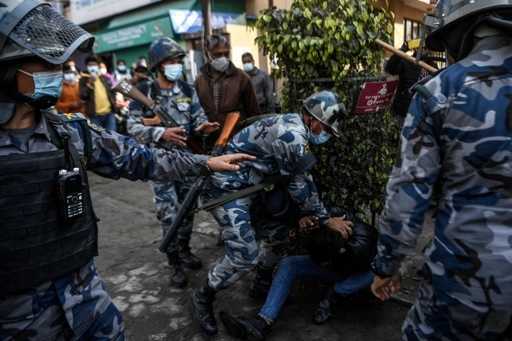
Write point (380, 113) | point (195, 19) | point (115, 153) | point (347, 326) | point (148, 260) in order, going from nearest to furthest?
point (115, 153)
point (347, 326)
point (380, 113)
point (148, 260)
point (195, 19)

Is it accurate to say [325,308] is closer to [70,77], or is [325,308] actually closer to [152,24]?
[70,77]

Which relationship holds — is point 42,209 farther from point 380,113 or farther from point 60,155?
point 380,113

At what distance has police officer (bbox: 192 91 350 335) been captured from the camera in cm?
259

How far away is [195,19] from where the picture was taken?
→ 13.6m

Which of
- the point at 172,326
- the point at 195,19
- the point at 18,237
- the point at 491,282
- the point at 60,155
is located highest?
the point at 195,19

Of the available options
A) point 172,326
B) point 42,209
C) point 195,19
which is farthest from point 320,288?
point 195,19

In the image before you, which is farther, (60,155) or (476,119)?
(60,155)

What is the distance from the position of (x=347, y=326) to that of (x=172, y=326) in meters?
1.20

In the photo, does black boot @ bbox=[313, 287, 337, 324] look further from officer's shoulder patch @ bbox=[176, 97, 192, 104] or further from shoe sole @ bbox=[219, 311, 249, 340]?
officer's shoulder patch @ bbox=[176, 97, 192, 104]

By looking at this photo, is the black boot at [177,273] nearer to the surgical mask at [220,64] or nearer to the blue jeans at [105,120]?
the surgical mask at [220,64]

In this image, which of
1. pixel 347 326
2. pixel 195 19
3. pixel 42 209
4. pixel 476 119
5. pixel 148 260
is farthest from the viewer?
pixel 195 19

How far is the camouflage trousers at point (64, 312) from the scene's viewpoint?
148cm

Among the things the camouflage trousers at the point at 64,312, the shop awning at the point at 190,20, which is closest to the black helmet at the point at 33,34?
the camouflage trousers at the point at 64,312

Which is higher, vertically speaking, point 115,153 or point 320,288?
point 115,153
